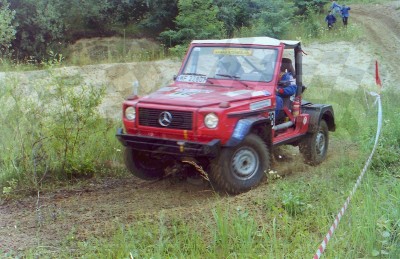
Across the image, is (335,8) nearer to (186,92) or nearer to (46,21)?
(46,21)

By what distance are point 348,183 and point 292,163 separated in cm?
210

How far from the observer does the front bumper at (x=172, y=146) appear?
6566 millimetres

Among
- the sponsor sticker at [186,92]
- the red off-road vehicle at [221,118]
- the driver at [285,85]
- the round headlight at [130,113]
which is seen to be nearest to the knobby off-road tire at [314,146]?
the red off-road vehicle at [221,118]

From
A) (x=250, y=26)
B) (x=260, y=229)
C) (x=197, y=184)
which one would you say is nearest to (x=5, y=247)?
(x=260, y=229)

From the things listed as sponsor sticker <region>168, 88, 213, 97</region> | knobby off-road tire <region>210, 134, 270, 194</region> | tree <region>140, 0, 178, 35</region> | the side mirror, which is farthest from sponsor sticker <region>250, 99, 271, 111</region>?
tree <region>140, 0, 178, 35</region>

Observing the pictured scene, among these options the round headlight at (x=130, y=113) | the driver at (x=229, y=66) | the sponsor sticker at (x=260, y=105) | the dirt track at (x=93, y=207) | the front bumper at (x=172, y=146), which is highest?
the driver at (x=229, y=66)

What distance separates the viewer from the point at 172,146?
6746 millimetres

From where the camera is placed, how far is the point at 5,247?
5.19 meters

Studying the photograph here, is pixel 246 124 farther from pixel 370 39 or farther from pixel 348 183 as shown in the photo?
pixel 370 39

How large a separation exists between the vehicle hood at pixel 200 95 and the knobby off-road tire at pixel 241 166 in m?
0.60

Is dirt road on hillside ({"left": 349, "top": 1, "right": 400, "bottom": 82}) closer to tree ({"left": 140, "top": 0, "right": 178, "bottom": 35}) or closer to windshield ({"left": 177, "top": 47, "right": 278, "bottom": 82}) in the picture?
tree ({"left": 140, "top": 0, "right": 178, "bottom": 35})

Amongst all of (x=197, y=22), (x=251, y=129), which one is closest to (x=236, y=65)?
(x=251, y=129)

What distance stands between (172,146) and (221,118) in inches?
27.8

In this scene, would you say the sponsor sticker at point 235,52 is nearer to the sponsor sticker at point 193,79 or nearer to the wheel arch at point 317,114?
the sponsor sticker at point 193,79
